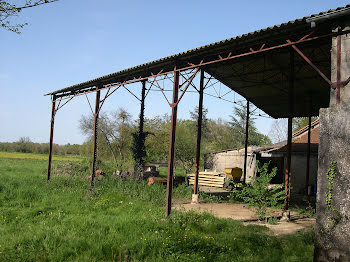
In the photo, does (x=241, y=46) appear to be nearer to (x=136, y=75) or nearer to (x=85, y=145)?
(x=136, y=75)

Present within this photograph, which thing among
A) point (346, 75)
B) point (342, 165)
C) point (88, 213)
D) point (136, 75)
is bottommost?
point (88, 213)

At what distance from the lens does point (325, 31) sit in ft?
24.0

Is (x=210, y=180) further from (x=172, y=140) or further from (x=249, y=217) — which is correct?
(x=172, y=140)

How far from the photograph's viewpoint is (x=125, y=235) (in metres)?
7.11

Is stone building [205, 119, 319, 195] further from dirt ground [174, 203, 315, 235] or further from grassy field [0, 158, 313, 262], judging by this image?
grassy field [0, 158, 313, 262]

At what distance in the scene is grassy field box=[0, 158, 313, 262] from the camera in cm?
598

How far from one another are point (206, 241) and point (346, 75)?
191 inches

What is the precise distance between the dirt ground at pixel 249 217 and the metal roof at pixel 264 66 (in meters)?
5.13

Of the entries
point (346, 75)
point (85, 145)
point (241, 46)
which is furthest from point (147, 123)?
point (346, 75)

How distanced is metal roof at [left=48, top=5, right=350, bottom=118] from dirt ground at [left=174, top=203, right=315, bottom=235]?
16.8 feet

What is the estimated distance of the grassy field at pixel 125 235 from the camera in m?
5.98

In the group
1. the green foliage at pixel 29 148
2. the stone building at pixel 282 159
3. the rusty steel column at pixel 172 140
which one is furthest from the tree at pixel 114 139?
the green foliage at pixel 29 148

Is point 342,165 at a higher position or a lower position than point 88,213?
higher

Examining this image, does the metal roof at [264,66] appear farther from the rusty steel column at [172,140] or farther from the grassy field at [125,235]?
the grassy field at [125,235]
